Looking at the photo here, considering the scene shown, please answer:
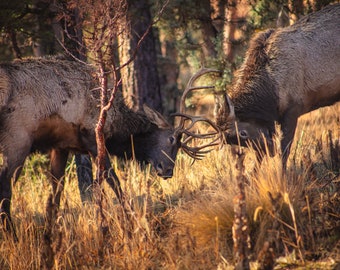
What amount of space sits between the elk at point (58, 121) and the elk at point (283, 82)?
802mm

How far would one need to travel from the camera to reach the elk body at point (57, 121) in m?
7.56

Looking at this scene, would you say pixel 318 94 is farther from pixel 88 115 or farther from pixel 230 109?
pixel 88 115

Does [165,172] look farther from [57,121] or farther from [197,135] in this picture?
[57,121]

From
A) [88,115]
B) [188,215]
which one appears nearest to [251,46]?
[88,115]

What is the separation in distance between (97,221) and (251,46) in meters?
4.13

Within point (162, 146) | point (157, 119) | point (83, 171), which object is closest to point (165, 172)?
point (162, 146)

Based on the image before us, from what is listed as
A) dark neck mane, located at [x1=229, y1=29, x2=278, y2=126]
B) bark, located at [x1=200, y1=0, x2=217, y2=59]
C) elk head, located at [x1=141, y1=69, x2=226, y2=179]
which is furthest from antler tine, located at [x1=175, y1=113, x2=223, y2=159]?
bark, located at [x1=200, y1=0, x2=217, y2=59]

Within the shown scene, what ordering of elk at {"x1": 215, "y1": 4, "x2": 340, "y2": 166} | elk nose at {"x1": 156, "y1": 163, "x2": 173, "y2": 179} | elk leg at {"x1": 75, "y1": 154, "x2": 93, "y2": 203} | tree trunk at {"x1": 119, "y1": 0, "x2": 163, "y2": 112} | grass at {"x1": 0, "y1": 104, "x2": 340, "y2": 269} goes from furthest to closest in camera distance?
tree trunk at {"x1": 119, "y1": 0, "x2": 163, "y2": 112} < elk leg at {"x1": 75, "y1": 154, "x2": 93, "y2": 203} < elk at {"x1": 215, "y1": 4, "x2": 340, "y2": 166} < elk nose at {"x1": 156, "y1": 163, "x2": 173, "y2": 179} < grass at {"x1": 0, "y1": 104, "x2": 340, "y2": 269}

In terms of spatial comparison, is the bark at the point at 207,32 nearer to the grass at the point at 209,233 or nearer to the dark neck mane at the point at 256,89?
the dark neck mane at the point at 256,89

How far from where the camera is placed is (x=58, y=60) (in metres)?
8.44

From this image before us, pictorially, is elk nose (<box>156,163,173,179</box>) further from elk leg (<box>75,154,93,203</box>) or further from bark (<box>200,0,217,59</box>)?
bark (<box>200,0,217,59</box>)

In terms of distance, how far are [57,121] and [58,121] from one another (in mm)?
18

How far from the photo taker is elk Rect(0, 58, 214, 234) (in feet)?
24.8

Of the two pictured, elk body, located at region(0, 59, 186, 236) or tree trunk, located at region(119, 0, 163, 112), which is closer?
elk body, located at region(0, 59, 186, 236)
